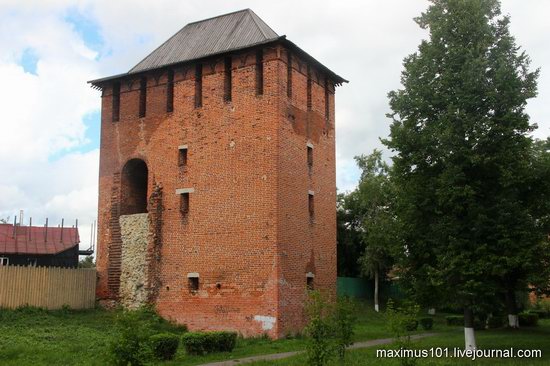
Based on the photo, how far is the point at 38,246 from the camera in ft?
115

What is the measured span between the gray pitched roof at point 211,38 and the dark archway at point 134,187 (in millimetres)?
3826

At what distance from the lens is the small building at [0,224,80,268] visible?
33.8 m

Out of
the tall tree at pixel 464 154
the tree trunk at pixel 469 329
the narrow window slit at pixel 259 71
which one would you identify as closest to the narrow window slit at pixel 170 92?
the narrow window slit at pixel 259 71

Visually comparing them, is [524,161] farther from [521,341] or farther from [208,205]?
[208,205]

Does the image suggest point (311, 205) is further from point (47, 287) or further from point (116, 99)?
point (47, 287)

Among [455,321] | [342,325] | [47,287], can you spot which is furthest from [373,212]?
[342,325]

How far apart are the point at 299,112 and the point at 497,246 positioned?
9360 mm

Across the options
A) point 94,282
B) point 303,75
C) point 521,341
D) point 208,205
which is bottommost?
point 521,341

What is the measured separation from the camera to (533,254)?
14.6 m

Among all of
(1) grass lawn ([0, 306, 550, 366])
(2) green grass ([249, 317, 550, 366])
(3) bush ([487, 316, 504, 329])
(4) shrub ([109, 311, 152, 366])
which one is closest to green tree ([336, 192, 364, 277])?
(3) bush ([487, 316, 504, 329])

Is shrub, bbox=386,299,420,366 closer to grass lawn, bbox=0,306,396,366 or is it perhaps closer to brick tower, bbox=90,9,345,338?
grass lawn, bbox=0,306,396,366

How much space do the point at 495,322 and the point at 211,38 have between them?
17964 millimetres

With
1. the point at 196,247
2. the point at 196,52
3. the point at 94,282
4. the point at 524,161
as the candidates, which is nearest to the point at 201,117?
the point at 196,52

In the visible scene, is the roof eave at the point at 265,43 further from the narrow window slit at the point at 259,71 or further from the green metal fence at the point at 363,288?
the green metal fence at the point at 363,288
